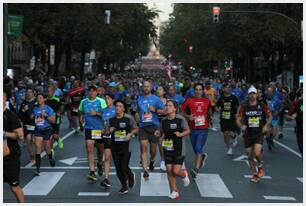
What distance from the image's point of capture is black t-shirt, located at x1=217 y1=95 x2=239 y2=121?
15.4 metres

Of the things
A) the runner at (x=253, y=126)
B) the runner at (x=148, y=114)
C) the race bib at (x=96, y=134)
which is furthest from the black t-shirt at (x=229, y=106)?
the race bib at (x=96, y=134)

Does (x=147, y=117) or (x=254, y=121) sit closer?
(x=254, y=121)

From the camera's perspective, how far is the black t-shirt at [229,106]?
50.5 feet

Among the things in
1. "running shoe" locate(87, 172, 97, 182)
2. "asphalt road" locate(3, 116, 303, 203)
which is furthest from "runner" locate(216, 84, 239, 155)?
"running shoe" locate(87, 172, 97, 182)

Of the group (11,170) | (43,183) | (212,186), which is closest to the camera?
(11,170)

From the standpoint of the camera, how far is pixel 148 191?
405 inches

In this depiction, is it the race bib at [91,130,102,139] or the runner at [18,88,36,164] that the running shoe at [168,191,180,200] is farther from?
the runner at [18,88,36,164]

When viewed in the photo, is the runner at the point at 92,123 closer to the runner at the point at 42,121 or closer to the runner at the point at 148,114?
the runner at the point at 148,114

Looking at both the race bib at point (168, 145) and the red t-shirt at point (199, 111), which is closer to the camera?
the race bib at point (168, 145)

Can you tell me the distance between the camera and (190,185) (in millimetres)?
11023

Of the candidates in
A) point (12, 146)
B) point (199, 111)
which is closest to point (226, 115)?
point (199, 111)

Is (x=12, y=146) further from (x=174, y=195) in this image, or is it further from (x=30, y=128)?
(x=30, y=128)

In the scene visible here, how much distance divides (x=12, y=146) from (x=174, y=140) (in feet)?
9.08

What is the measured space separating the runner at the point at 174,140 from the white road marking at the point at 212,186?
416 millimetres
